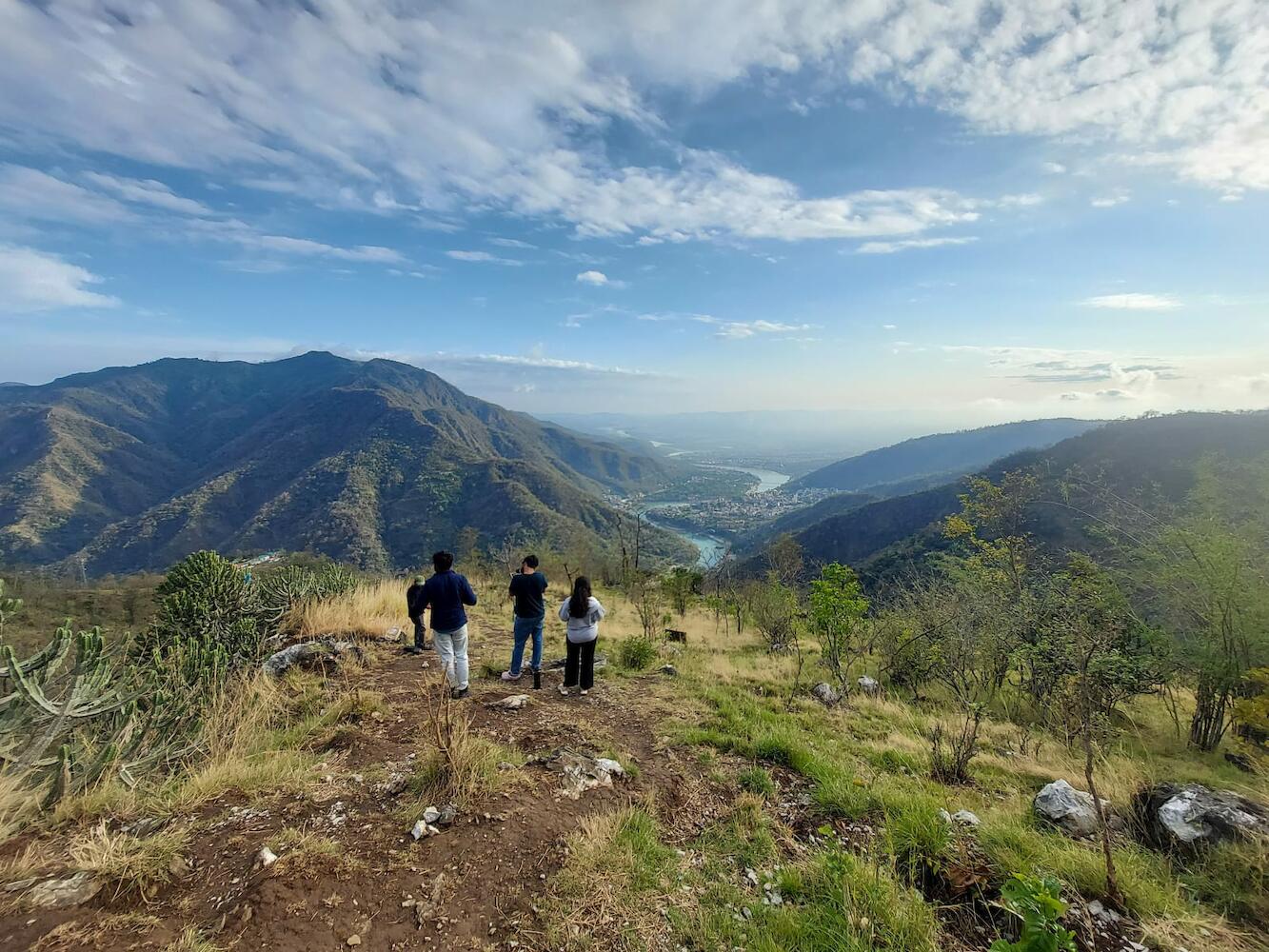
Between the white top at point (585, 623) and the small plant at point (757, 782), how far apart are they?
258 cm

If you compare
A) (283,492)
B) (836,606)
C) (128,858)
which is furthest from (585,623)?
(283,492)

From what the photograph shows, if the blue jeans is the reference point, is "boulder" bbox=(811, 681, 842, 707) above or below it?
below

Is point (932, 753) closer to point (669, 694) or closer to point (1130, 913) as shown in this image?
point (1130, 913)

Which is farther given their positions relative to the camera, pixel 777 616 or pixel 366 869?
pixel 777 616

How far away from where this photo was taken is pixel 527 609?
6914 millimetres

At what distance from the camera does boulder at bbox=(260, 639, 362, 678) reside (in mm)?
6523

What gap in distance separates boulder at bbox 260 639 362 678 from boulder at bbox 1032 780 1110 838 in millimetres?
7957

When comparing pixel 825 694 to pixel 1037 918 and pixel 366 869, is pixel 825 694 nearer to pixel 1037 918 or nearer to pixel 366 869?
pixel 1037 918

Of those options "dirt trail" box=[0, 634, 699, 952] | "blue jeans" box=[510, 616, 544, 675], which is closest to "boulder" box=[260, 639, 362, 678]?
"dirt trail" box=[0, 634, 699, 952]

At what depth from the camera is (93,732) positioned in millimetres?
4086

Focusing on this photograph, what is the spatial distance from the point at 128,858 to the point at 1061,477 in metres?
49.4

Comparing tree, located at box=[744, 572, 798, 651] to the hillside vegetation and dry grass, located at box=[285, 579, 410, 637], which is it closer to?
the hillside vegetation

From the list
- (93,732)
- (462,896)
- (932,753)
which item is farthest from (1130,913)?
(93,732)

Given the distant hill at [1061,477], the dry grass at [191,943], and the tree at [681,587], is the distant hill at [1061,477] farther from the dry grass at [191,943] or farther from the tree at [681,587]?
the dry grass at [191,943]
